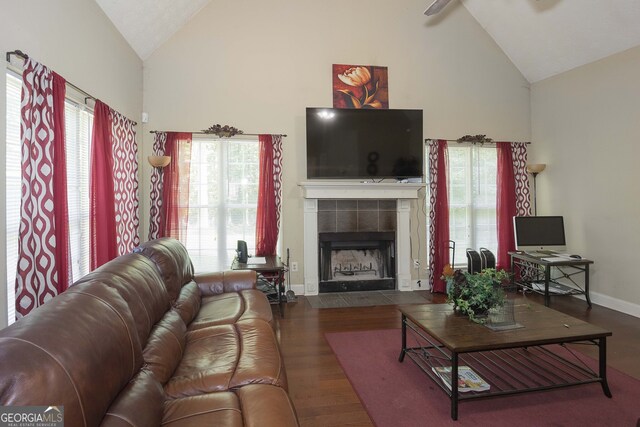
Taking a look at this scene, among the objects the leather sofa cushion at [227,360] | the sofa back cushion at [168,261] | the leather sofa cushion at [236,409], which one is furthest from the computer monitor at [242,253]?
the leather sofa cushion at [236,409]

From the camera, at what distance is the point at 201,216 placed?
4.92 m

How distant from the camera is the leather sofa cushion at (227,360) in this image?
173 centimetres

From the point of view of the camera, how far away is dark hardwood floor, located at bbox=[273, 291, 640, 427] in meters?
2.35

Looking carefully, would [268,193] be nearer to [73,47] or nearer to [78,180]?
[78,180]

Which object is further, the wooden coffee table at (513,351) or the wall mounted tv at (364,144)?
the wall mounted tv at (364,144)

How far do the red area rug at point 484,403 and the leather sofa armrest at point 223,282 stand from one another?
1184 mm

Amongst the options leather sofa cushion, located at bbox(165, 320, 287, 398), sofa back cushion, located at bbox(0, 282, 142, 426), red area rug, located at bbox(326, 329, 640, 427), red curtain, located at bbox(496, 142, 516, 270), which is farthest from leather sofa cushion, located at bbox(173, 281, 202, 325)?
red curtain, located at bbox(496, 142, 516, 270)

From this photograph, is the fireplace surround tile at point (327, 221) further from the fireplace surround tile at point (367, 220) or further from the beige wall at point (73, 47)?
the beige wall at point (73, 47)

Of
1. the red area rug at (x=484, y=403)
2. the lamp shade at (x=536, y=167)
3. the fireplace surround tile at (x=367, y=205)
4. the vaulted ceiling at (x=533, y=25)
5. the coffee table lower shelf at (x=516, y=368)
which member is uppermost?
the vaulted ceiling at (x=533, y=25)

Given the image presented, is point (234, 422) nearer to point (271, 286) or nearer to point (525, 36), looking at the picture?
point (271, 286)

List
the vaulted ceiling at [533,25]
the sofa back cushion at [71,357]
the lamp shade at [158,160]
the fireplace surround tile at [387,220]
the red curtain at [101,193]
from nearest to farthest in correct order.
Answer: the sofa back cushion at [71,357] → the red curtain at [101,193] → the vaulted ceiling at [533,25] → the lamp shade at [158,160] → the fireplace surround tile at [387,220]

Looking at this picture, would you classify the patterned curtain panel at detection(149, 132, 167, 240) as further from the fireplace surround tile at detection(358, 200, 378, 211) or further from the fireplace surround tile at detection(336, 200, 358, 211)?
the fireplace surround tile at detection(358, 200, 378, 211)

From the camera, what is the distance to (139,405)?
131 centimetres

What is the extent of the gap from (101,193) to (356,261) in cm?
340
